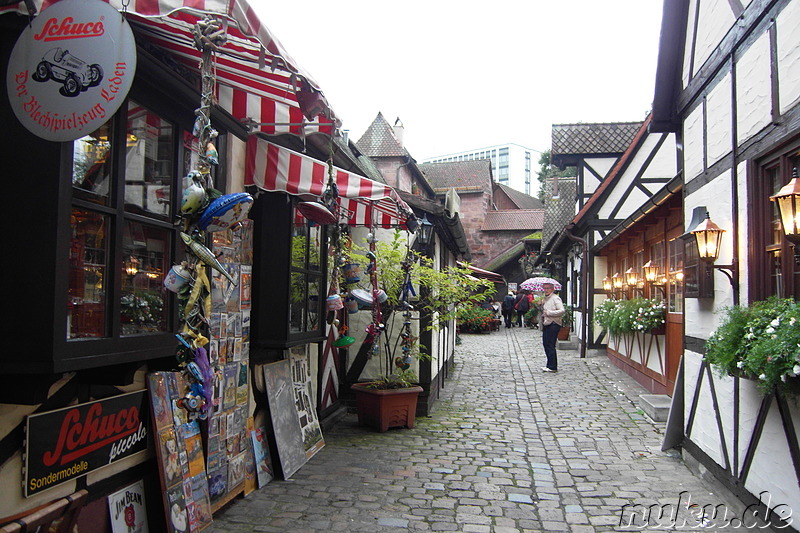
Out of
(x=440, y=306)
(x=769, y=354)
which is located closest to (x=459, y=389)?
(x=440, y=306)

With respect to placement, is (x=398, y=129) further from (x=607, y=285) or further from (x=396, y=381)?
(x=396, y=381)

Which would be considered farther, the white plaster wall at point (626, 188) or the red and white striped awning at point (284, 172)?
the white plaster wall at point (626, 188)

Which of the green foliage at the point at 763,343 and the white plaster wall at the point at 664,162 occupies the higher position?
the white plaster wall at the point at 664,162

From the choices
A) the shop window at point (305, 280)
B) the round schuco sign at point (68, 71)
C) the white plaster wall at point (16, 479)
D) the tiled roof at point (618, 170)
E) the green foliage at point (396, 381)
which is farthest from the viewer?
the tiled roof at point (618, 170)

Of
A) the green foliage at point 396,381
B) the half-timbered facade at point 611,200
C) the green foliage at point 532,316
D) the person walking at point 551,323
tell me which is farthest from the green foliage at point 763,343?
the green foliage at point 532,316

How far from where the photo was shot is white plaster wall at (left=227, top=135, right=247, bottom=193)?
4.55 meters

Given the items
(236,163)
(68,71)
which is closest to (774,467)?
(236,163)

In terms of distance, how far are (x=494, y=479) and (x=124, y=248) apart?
145 inches

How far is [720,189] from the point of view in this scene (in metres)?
4.99

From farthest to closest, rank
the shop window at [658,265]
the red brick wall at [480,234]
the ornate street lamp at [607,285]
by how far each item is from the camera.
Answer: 1. the red brick wall at [480,234]
2. the ornate street lamp at [607,285]
3. the shop window at [658,265]

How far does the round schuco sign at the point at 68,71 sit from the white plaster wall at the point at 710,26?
4687 mm

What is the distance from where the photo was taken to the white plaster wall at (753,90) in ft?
13.6

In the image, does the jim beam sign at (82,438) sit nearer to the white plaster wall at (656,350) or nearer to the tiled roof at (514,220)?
the white plaster wall at (656,350)

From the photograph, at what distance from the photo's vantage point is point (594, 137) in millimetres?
15438
